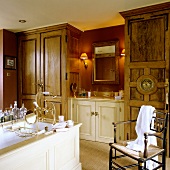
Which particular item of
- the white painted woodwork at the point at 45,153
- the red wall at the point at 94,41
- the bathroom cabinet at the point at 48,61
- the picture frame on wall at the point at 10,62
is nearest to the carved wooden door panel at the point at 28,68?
the bathroom cabinet at the point at 48,61

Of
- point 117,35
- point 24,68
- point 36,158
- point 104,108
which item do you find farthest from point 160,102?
point 24,68

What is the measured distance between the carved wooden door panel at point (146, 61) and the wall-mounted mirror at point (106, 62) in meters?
0.77

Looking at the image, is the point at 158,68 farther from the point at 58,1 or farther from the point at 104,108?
the point at 58,1

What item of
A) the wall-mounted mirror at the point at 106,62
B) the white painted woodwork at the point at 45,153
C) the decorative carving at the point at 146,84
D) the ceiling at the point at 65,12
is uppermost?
the ceiling at the point at 65,12

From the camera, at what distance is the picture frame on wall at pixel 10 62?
4.14 metres

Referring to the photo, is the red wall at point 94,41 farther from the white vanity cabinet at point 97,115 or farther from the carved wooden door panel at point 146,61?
the carved wooden door panel at point 146,61

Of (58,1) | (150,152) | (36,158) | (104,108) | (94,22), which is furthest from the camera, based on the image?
(94,22)

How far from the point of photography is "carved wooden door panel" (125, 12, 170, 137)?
279cm

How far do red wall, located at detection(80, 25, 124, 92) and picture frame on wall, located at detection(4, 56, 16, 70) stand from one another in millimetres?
1648

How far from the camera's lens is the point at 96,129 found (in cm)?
351

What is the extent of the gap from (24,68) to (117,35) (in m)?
2.33

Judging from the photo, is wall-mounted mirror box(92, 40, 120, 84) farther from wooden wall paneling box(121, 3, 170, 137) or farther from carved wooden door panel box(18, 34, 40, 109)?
carved wooden door panel box(18, 34, 40, 109)

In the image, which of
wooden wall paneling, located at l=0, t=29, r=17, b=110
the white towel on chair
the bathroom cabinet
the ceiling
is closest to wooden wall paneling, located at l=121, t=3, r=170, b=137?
the ceiling

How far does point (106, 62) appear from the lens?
395 centimetres
